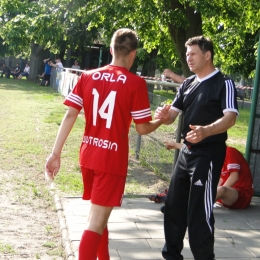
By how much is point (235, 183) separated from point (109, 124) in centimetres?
340

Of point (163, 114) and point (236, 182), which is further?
point (236, 182)

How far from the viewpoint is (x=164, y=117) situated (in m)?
4.99

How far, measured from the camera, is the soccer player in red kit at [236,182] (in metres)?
7.25

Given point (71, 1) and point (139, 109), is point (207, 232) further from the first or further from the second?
point (71, 1)

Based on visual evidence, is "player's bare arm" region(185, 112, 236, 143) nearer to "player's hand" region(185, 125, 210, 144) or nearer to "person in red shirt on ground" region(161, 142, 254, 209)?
"player's hand" region(185, 125, 210, 144)

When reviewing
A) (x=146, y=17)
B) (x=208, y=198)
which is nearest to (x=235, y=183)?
(x=208, y=198)

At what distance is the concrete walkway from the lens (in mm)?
5574

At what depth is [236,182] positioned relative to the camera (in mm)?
7414

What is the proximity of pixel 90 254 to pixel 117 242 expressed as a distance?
139cm

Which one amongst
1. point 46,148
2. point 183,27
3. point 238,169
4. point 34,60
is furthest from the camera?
point 34,60

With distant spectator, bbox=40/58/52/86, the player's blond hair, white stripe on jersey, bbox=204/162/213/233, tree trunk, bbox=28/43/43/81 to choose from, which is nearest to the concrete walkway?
white stripe on jersey, bbox=204/162/213/233

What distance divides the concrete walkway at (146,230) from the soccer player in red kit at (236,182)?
13cm

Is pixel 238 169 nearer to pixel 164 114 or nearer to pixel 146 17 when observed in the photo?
pixel 164 114

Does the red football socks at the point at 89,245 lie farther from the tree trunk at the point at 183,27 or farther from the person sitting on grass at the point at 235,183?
the tree trunk at the point at 183,27
